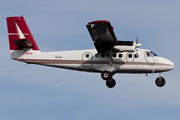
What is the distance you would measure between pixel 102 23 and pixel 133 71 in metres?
6.00

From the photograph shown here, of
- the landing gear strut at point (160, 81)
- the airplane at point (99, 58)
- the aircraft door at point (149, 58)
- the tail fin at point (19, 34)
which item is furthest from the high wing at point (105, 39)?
the tail fin at point (19, 34)

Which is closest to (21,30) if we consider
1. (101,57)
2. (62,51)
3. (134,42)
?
(62,51)

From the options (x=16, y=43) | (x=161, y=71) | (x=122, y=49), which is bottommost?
(x=161, y=71)

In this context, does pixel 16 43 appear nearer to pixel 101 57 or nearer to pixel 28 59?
pixel 28 59

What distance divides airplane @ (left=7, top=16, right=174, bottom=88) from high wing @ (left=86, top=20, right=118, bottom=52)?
0.25ft

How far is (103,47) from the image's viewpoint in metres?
25.6

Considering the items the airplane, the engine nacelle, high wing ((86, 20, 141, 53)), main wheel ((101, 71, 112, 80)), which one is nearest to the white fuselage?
the airplane

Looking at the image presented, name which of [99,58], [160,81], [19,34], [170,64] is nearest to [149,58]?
[170,64]

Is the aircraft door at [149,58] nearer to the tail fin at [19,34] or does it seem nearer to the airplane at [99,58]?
the airplane at [99,58]

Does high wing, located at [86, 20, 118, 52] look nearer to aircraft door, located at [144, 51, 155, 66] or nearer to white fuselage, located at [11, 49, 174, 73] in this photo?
white fuselage, located at [11, 49, 174, 73]

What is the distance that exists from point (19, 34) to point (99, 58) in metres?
6.95

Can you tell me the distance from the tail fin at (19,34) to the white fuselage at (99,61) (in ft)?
2.11

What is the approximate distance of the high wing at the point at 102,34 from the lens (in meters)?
22.4

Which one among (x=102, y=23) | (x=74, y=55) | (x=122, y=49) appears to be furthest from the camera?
(x=74, y=55)
